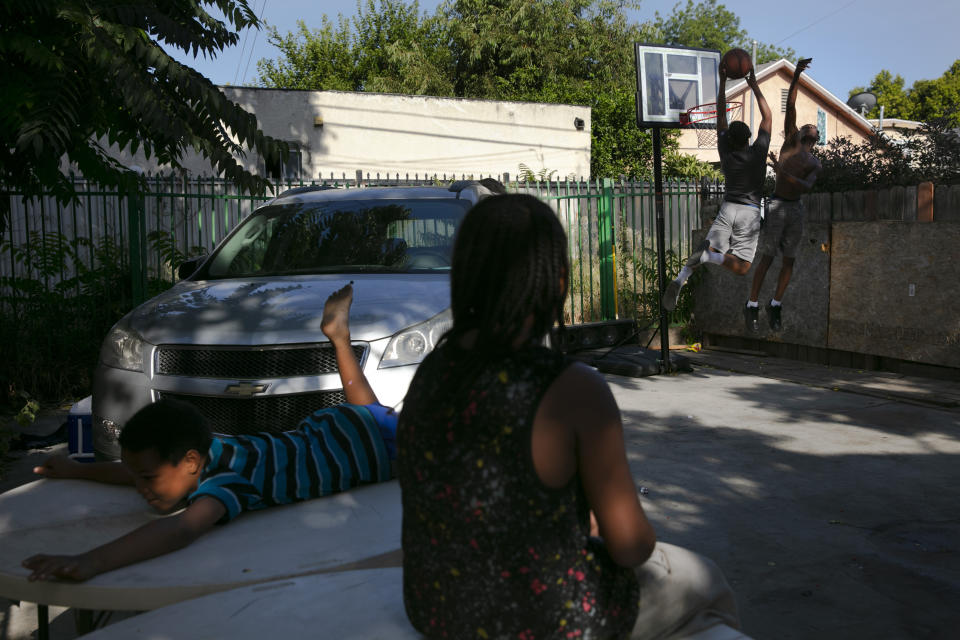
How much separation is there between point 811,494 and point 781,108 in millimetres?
38888

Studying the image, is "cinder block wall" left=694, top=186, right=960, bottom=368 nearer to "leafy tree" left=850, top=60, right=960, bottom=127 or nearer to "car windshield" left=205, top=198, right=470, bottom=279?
"car windshield" left=205, top=198, right=470, bottom=279

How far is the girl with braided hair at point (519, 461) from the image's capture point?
161 cm

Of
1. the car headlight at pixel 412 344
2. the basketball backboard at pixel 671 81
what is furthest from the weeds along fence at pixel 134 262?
the car headlight at pixel 412 344

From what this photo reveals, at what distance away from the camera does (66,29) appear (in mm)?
4930

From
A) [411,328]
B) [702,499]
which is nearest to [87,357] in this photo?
[411,328]

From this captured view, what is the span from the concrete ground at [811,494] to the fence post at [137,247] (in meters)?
3.45

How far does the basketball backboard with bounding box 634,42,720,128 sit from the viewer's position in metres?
9.32

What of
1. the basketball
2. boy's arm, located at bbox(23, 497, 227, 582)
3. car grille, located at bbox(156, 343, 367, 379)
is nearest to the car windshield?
car grille, located at bbox(156, 343, 367, 379)

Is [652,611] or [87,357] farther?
[87,357]

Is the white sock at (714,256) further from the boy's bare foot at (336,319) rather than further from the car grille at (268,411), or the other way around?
the boy's bare foot at (336,319)

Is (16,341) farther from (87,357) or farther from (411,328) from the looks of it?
(411,328)

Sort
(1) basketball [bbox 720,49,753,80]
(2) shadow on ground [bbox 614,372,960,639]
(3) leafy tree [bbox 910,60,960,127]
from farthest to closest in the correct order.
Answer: (3) leafy tree [bbox 910,60,960,127] → (1) basketball [bbox 720,49,753,80] → (2) shadow on ground [bbox 614,372,960,639]

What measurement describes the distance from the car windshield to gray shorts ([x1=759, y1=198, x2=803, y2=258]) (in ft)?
10.3

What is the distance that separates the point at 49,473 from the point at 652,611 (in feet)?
7.60
